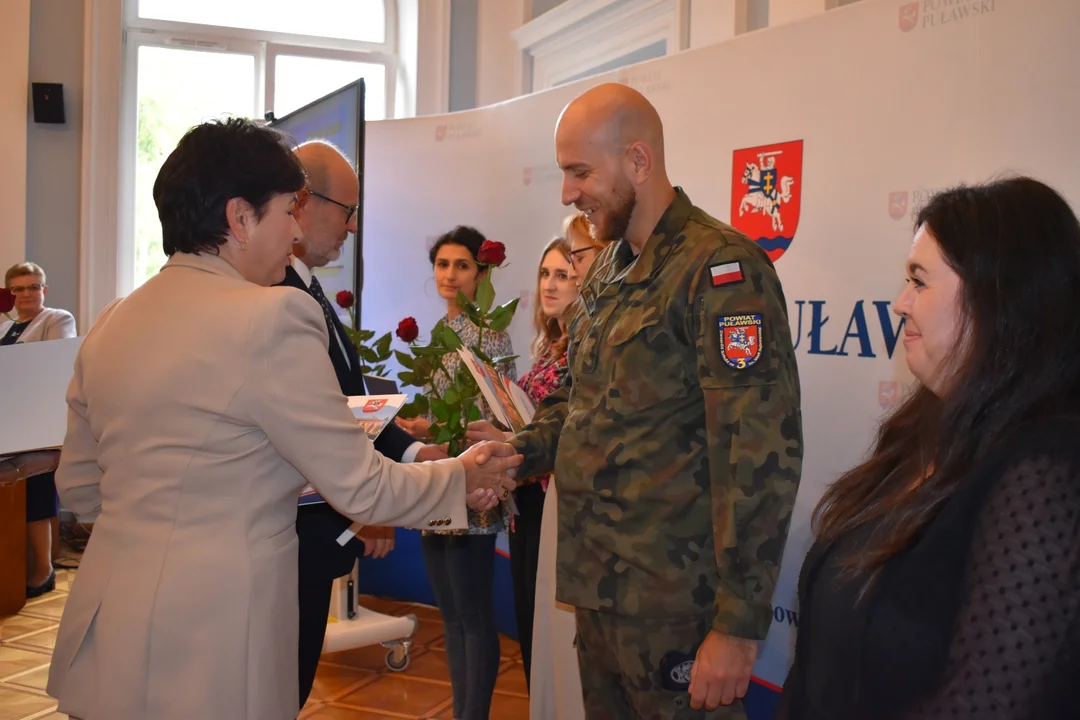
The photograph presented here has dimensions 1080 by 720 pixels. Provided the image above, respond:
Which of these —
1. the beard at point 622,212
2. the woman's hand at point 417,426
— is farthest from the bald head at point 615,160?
the woman's hand at point 417,426

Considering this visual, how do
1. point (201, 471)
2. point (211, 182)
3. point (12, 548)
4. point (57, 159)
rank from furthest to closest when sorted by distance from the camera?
point (57, 159) < point (12, 548) < point (211, 182) < point (201, 471)

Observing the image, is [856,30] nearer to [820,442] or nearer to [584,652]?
[820,442]

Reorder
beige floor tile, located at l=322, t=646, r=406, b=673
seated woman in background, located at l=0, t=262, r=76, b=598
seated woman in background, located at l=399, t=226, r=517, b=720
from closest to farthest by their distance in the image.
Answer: seated woman in background, located at l=399, t=226, r=517, b=720 < beige floor tile, located at l=322, t=646, r=406, b=673 < seated woman in background, located at l=0, t=262, r=76, b=598

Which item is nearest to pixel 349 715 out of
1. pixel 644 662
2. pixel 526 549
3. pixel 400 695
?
pixel 400 695

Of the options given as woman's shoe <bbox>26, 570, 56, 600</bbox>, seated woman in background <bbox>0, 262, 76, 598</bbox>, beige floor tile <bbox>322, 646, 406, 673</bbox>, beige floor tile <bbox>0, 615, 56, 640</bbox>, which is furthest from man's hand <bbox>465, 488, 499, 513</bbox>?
woman's shoe <bbox>26, 570, 56, 600</bbox>

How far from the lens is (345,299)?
3.37 meters

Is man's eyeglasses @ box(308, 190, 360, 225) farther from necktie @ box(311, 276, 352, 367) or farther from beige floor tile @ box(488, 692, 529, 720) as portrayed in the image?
beige floor tile @ box(488, 692, 529, 720)

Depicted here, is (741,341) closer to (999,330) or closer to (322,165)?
(999,330)

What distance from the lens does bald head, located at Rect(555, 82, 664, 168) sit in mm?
1760

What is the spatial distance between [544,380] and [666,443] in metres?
1.12

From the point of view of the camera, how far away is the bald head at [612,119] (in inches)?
69.3

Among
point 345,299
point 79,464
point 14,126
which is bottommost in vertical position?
point 79,464

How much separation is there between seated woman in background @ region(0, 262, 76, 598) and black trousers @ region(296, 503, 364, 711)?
9.99ft

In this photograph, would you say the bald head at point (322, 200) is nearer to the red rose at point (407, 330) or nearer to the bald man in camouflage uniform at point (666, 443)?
the bald man in camouflage uniform at point (666, 443)
